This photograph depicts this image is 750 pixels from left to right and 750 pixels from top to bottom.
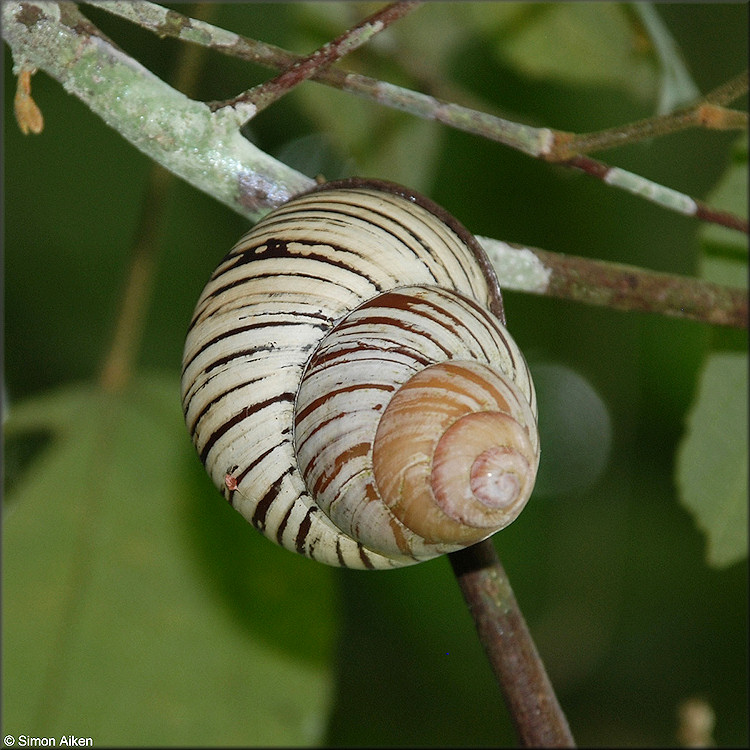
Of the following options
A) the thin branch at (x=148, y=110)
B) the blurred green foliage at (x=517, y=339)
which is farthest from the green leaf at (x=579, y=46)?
the thin branch at (x=148, y=110)

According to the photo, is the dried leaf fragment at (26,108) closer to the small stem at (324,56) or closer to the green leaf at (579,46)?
the small stem at (324,56)

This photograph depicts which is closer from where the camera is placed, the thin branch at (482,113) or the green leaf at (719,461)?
the thin branch at (482,113)

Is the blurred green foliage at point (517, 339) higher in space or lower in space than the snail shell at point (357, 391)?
lower

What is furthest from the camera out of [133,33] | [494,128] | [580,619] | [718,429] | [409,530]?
[580,619]

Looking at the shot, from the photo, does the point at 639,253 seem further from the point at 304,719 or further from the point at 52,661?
the point at 52,661

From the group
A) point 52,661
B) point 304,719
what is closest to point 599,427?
point 304,719

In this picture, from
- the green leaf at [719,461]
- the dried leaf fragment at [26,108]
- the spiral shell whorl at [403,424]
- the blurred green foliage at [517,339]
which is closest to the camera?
the spiral shell whorl at [403,424]
